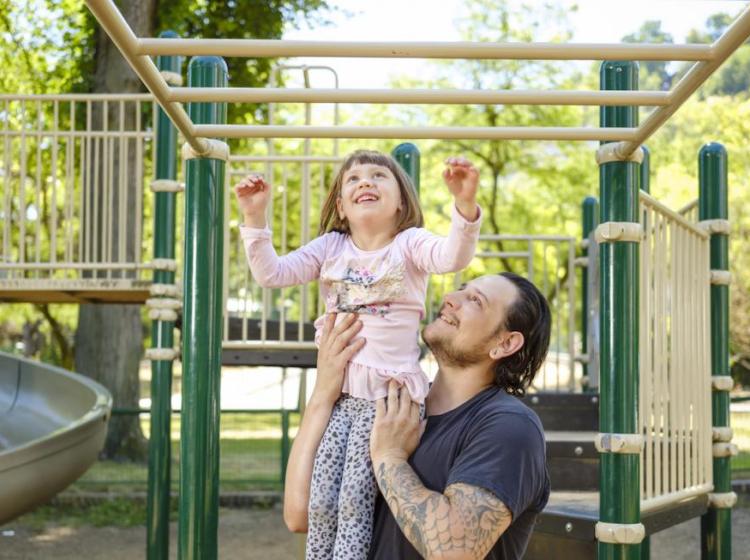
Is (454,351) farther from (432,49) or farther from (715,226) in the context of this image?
(715,226)

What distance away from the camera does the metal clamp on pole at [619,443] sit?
9.68 feet

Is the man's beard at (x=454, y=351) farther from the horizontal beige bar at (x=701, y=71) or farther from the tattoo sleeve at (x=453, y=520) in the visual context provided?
the horizontal beige bar at (x=701, y=71)

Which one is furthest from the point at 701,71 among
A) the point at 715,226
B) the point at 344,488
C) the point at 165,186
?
the point at 165,186

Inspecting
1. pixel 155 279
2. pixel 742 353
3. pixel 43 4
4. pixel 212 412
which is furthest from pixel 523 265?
pixel 212 412

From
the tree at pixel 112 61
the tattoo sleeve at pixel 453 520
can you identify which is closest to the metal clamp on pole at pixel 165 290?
the tattoo sleeve at pixel 453 520

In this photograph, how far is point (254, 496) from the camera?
27.7 feet

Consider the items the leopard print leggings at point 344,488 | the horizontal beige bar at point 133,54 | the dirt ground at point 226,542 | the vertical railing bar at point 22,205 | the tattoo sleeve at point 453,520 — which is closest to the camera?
the horizontal beige bar at point 133,54

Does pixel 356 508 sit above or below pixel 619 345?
below

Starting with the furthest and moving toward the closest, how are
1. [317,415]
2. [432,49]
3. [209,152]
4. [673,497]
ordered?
A: 1. [673,497]
2. [209,152]
3. [317,415]
4. [432,49]

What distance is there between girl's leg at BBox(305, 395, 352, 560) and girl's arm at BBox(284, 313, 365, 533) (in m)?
0.02

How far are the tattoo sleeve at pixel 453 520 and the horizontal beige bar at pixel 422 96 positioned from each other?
0.74 meters

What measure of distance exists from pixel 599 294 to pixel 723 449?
1.82 metres

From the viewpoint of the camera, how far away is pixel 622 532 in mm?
2994

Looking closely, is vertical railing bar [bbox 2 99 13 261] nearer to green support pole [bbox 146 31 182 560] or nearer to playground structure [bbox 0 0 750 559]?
playground structure [bbox 0 0 750 559]
